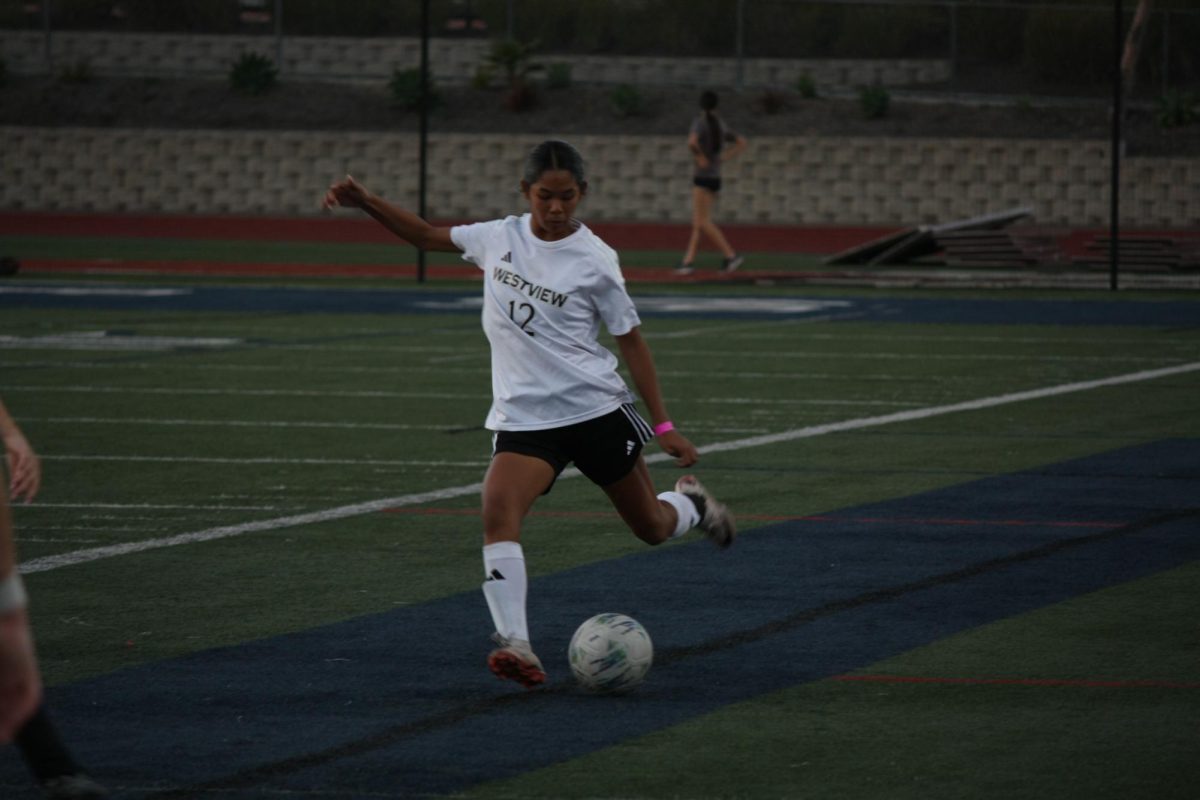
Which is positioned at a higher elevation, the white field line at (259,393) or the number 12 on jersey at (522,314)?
the number 12 on jersey at (522,314)

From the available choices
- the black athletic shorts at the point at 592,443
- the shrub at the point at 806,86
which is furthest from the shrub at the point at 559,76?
the black athletic shorts at the point at 592,443

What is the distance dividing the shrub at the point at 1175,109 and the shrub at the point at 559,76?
44.3 ft

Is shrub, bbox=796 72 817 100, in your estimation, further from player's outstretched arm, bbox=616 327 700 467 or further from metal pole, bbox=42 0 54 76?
player's outstretched arm, bbox=616 327 700 467

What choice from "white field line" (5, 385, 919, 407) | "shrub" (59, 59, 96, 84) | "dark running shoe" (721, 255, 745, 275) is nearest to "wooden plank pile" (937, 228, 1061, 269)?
"dark running shoe" (721, 255, 745, 275)

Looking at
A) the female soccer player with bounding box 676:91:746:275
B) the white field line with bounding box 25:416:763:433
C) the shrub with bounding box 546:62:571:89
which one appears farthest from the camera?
the shrub with bounding box 546:62:571:89

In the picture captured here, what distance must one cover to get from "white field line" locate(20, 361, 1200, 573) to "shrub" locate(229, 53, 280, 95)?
112 ft

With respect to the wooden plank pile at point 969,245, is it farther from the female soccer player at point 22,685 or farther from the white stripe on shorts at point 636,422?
the female soccer player at point 22,685

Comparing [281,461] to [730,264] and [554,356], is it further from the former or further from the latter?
[730,264]

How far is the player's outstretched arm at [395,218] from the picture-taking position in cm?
750

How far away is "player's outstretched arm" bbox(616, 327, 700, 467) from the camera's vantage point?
7.13 m

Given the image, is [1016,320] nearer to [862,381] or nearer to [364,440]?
[862,381]

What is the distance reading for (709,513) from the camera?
8.23 meters

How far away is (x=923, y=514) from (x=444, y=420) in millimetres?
4881

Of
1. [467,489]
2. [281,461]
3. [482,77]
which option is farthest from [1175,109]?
[467,489]
